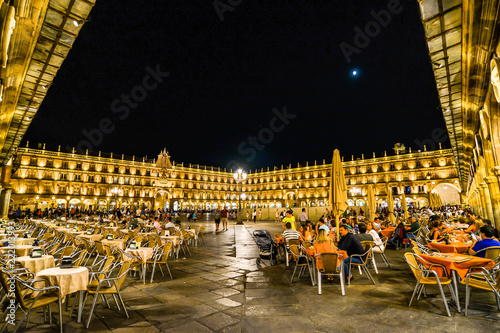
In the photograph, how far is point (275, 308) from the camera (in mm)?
3572

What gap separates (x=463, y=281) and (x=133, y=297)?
4.97 m

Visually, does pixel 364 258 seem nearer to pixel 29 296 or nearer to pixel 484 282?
pixel 484 282

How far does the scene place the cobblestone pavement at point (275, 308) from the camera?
2984 mm

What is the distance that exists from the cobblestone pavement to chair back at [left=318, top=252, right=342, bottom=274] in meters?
0.37

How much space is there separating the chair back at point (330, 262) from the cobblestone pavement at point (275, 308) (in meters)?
0.37

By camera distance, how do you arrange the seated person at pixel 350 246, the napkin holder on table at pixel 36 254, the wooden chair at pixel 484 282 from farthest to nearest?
the seated person at pixel 350 246 < the napkin holder on table at pixel 36 254 < the wooden chair at pixel 484 282

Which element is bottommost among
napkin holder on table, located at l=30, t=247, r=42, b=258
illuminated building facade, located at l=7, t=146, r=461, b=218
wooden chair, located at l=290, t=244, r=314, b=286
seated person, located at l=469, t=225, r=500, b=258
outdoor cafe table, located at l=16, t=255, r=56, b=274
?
wooden chair, located at l=290, t=244, r=314, b=286

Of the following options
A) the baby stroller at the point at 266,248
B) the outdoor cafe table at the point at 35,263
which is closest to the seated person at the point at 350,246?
the baby stroller at the point at 266,248

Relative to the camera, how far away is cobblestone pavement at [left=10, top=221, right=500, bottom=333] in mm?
2984

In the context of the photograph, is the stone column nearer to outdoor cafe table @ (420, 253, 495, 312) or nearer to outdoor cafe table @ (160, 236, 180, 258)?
outdoor cafe table @ (160, 236, 180, 258)

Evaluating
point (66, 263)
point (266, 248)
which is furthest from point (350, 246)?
point (66, 263)

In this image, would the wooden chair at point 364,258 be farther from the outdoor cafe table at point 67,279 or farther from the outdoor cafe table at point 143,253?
the outdoor cafe table at point 67,279

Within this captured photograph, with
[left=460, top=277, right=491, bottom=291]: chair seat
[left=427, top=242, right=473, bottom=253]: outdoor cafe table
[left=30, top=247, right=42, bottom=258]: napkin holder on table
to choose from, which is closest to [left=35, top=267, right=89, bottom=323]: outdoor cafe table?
[left=30, top=247, right=42, bottom=258]: napkin holder on table

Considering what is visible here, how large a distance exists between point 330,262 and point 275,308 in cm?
128
